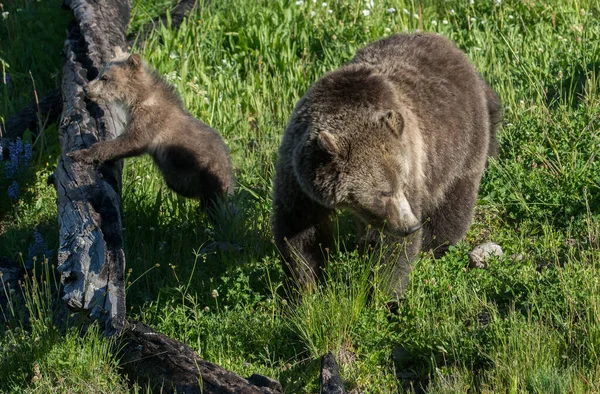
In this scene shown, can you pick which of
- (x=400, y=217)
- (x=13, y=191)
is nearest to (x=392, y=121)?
(x=400, y=217)

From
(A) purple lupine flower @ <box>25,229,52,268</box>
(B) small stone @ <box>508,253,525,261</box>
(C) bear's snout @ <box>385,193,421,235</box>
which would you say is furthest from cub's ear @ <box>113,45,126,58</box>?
(B) small stone @ <box>508,253,525,261</box>

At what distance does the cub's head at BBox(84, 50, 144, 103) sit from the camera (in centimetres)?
675

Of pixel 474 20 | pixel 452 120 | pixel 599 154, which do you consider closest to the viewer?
pixel 452 120

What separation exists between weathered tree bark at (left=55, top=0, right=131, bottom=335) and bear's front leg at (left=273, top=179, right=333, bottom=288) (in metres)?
1.00

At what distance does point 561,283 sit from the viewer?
16.3ft

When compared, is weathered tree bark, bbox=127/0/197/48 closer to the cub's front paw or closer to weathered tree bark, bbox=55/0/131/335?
weathered tree bark, bbox=55/0/131/335

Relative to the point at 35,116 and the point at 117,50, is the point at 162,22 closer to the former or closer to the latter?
the point at 117,50

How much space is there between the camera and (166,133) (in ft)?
22.2

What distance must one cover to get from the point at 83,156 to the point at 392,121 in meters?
2.42

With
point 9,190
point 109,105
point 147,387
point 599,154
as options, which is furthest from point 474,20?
point 147,387

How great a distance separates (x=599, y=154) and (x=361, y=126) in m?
2.53

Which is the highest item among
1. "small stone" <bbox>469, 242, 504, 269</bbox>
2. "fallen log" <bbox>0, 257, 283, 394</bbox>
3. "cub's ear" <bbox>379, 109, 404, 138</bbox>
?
"cub's ear" <bbox>379, 109, 404, 138</bbox>

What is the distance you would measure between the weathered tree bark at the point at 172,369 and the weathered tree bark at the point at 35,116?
3719 millimetres

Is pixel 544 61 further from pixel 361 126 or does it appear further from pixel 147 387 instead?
pixel 147 387
